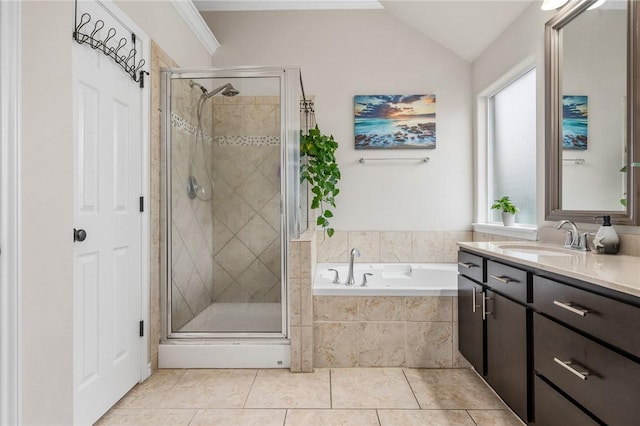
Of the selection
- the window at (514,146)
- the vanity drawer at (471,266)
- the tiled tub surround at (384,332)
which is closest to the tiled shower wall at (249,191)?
the tiled tub surround at (384,332)

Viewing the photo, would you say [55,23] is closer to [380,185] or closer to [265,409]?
[265,409]

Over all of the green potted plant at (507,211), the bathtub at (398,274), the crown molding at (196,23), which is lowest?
the bathtub at (398,274)

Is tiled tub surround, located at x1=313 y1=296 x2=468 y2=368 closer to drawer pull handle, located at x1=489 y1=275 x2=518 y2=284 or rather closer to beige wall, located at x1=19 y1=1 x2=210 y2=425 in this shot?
drawer pull handle, located at x1=489 y1=275 x2=518 y2=284

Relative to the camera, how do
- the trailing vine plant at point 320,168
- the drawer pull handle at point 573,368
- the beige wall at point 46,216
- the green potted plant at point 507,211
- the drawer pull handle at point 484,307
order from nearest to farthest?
the drawer pull handle at point 573,368 → the beige wall at point 46,216 → the drawer pull handle at point 484,307 → the green potted plant at point 507,211 → the trailing vine plant at point 320,168

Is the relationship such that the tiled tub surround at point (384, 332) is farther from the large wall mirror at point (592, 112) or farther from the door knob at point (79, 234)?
the door knob at point (79, 234)

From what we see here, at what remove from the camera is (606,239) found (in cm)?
176

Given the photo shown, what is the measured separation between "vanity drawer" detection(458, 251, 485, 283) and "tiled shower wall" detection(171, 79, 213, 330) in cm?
163

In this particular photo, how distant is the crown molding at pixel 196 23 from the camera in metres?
2.80

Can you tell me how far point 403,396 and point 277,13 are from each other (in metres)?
3.34

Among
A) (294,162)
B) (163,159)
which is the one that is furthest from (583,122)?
(163,159)

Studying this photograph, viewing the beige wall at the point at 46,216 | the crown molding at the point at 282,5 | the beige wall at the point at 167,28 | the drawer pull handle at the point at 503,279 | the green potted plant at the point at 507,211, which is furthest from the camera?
the crown molding at the point at 282,5

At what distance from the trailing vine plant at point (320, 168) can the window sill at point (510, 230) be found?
1.28 metres

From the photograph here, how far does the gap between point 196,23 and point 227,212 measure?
1.63 metres

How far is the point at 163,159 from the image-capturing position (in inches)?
99.1
